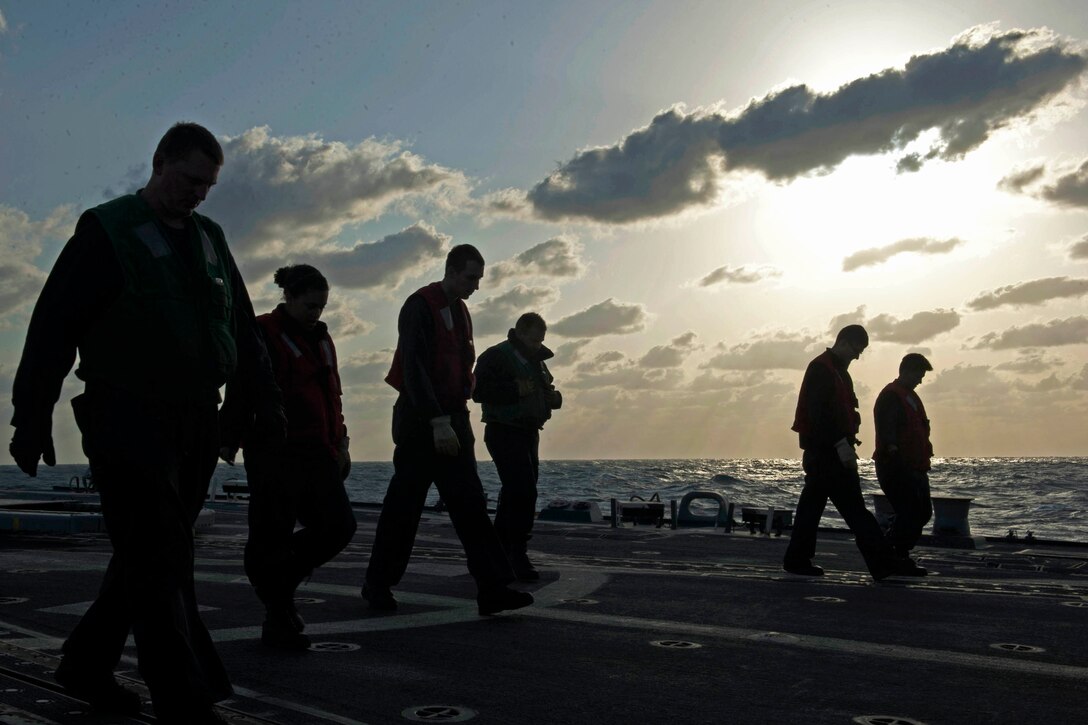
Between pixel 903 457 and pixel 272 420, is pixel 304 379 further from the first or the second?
pixel 903 457

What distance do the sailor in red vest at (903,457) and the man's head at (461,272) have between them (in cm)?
493

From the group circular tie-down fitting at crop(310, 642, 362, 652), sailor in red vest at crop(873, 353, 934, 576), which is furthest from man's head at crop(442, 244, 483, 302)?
sailor in red vest at crop(873, 353, 934, 576)

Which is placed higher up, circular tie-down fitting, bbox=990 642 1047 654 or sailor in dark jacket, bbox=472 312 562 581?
sailor in dark jacket, bbox=472 312 562 581

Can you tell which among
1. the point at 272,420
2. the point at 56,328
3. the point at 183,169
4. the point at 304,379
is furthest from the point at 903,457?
the point at 56,328

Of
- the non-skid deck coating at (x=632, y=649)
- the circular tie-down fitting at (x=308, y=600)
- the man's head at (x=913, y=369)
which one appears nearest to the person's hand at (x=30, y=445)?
the non-skid deck coating at (x=632, y=649)

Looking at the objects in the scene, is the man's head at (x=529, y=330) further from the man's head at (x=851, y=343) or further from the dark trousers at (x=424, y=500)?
the man's head at (x=851, y=343)

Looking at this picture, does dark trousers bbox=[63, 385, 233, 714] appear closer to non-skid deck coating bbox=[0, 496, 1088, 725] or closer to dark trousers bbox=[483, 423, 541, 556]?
non-skid deck coating bbox=[0, 496, 1088, 725]

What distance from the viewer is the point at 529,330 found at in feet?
27.7

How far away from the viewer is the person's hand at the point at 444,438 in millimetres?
6102

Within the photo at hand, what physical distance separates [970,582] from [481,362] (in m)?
4.30

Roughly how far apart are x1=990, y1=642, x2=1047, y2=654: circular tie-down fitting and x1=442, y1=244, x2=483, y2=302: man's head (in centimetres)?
343

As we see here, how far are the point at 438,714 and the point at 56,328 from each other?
1745 mm

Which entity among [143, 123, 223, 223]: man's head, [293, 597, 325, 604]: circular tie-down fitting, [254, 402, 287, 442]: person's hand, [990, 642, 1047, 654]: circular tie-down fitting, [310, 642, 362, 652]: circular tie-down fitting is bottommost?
[293, 597, 325, 604]: circular tie-down fitting

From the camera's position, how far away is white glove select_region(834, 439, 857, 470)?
28.9 feet
